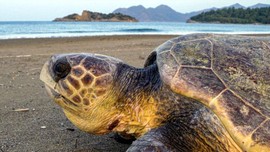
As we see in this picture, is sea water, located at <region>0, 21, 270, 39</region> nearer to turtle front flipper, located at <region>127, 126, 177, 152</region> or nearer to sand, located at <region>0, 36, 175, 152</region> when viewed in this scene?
sand, located at <region>0, 36, 175, 152</region>

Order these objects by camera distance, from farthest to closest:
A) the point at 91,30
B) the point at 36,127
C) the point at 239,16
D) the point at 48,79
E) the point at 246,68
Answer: the point at 239,16 → the point at 91,30 → the point at 36,127 → the point at 48,79 → the point at 246,68

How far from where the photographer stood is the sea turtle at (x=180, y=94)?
1.95 m

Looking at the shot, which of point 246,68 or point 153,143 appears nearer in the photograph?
point 153,143

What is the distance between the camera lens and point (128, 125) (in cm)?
246

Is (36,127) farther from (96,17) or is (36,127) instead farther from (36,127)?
(96,17)

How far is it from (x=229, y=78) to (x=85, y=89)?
3.12 ft

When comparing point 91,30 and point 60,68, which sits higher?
point 60,68

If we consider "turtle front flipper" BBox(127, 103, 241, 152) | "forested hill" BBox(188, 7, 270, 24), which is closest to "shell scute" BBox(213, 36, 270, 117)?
"turtle front flipper" BBox(127, 103, 241, 152)

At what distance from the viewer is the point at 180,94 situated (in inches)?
83.1

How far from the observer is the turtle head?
2426 millimetres

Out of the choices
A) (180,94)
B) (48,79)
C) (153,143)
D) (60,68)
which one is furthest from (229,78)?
(48,79)

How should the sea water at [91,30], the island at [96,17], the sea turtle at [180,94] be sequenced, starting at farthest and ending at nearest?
1. the island at [96,17]
2. the sea water at [91,30]
3. the sea turtle at [180,94]

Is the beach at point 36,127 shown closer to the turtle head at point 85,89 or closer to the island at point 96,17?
the turtle head at point 85,89

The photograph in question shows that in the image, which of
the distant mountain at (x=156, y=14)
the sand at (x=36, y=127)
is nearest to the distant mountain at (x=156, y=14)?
the distant mountain at (x=156, y=14)
